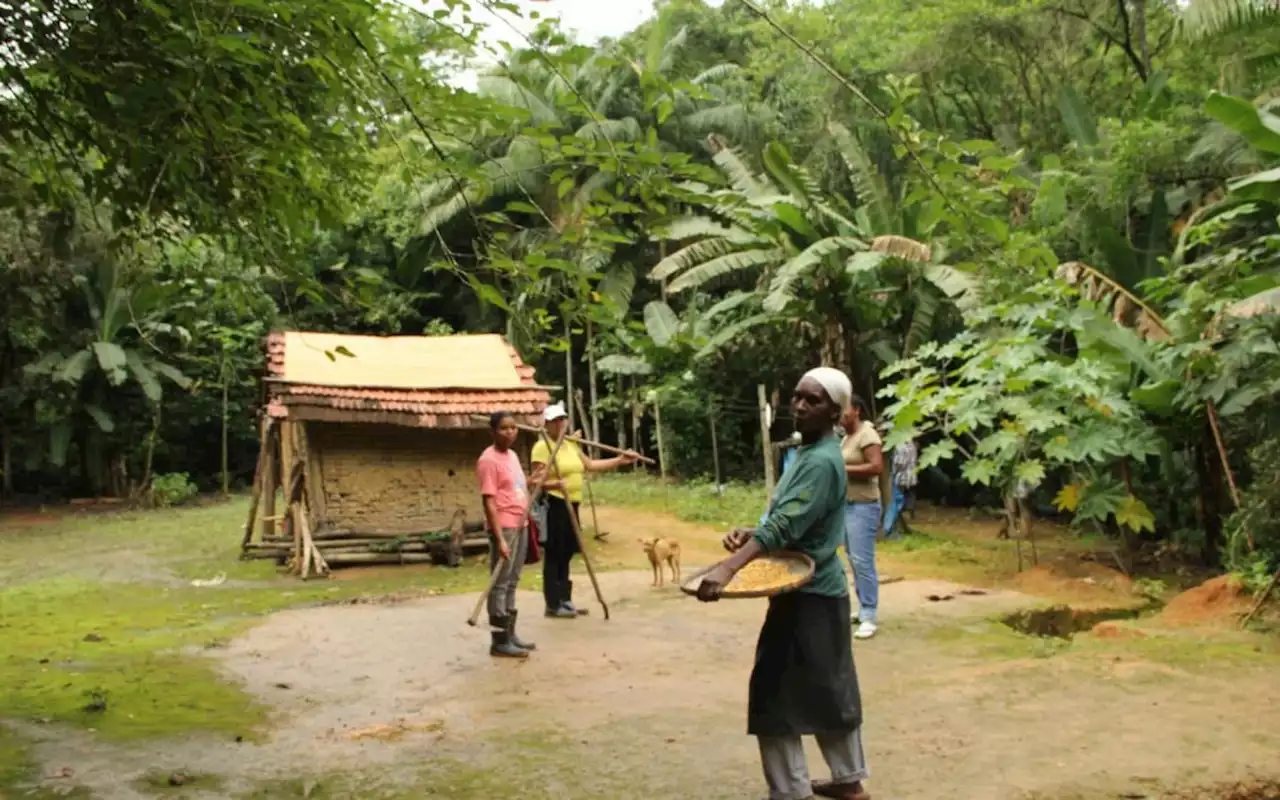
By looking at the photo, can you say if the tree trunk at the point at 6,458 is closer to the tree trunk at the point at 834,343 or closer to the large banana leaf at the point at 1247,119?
the tree trunk at the point at 834,343

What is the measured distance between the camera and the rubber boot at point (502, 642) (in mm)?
7199

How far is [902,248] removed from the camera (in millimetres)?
14000

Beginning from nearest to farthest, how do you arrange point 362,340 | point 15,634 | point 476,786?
point 476,786 < point 15,634 < point 362,340

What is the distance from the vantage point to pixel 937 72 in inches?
709

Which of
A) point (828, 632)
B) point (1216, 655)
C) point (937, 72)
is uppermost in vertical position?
point (937, 72)

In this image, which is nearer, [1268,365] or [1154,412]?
[1268,365]

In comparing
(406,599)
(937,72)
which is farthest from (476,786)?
(937,72)

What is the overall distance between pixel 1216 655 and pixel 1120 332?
446 cm

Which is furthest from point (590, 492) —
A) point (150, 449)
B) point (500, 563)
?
point (150, 449)

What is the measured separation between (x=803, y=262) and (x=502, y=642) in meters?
8.62

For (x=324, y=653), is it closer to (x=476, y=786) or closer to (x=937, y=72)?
(x=476, y=786)

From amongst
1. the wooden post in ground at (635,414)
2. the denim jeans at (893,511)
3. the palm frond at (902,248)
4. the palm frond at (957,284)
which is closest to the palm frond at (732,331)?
the wooden post in ground at (635,414)

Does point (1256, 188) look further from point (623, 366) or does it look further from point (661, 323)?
point (623, 366)

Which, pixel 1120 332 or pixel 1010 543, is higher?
pixel 1120 332
